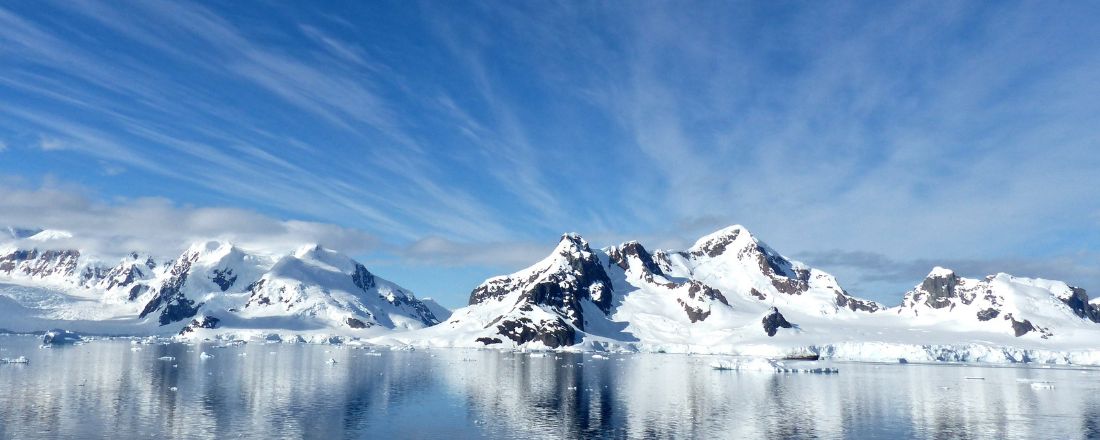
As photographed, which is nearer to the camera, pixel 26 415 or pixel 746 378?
pixel 26 415

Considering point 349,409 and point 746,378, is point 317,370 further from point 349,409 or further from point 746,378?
point 746,378

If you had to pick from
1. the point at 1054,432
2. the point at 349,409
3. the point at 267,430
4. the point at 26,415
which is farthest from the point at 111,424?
the point at 1054,432

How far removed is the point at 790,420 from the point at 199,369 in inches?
4438

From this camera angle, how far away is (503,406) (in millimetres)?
86000

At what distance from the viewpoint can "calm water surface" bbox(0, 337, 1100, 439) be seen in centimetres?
6588

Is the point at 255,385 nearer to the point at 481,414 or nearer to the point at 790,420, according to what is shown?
the point at 481,414

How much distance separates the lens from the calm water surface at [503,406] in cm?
6588

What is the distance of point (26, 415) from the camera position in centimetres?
6744

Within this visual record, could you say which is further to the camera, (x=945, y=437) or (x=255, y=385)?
(x=255, y=385)

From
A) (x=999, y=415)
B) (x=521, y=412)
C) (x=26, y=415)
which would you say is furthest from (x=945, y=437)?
(x=26, y=415)

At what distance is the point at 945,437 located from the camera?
220 feet

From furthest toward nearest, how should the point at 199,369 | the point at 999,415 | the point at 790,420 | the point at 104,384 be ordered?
the point at 199,369
the point at 104,384
the point at 999,415
the point at 790,420

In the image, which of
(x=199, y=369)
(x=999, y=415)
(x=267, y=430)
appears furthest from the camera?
(x=199, y=369)

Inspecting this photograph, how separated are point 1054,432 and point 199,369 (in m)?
137
